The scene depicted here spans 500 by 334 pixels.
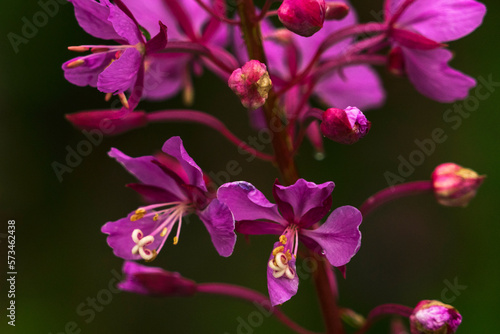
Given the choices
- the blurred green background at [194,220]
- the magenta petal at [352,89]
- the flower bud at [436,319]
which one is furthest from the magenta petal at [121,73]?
the blurred green background at [194,220]

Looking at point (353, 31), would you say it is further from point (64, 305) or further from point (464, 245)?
point (64, 305)

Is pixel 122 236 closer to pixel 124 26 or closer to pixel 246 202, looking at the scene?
pixel 246 202

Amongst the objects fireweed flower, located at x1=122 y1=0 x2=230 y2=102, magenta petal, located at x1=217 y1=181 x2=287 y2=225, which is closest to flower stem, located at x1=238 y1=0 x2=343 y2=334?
fireweed flower, located at x1=122 y1=0 x2=230 y2=102

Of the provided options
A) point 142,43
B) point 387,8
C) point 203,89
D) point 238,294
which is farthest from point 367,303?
point 142,43

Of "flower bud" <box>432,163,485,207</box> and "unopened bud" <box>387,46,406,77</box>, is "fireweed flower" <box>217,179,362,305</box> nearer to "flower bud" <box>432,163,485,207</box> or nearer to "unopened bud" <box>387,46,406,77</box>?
"flower bud" <box>432,163,485,207</box>

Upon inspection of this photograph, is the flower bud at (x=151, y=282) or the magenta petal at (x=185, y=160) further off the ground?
the magenta petal at (x=185, y=160)

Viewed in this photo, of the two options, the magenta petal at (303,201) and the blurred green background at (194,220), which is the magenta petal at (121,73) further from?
the blurred green background at (194,220)

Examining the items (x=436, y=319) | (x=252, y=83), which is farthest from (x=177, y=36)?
(x=436, y=319)
